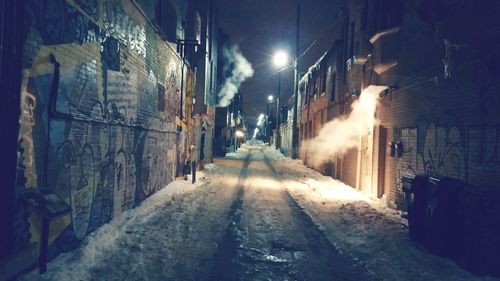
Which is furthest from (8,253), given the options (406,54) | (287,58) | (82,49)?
(287,58)

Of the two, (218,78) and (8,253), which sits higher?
(218,78)

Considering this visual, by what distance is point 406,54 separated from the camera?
35.1ft

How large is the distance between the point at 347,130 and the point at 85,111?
1265 cm

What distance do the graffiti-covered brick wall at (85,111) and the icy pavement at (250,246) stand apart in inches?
24.1

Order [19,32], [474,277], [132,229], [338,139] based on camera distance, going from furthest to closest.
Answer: [338,139], [132,229], [474,277], [19,32]

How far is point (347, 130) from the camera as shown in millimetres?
16688

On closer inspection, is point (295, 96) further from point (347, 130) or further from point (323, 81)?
point (347, 130)

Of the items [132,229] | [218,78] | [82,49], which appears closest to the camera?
[82,49]

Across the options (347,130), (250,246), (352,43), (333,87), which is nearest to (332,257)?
(250,246)

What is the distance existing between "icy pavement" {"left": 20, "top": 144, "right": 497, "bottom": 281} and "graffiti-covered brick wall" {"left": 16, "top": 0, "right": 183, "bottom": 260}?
2.01 feet

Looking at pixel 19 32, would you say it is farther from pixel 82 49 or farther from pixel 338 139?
pixel 338 139

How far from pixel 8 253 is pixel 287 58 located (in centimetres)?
2863

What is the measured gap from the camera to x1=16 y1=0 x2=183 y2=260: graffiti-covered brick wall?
498cm

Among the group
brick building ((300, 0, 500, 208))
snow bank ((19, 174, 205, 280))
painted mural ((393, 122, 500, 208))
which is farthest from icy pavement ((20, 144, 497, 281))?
brick building ((300, 0, 500, 208))
